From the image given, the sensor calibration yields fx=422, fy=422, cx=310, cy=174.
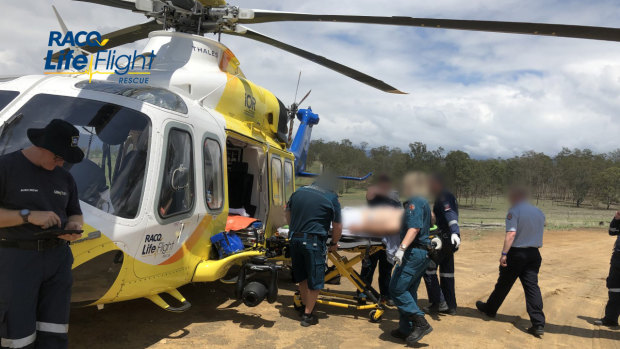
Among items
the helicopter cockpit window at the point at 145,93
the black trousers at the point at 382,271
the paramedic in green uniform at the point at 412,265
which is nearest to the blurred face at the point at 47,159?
the helicopter cockpit window at the point at 145,93

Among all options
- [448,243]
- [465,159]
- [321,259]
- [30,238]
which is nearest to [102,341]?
[30,238]

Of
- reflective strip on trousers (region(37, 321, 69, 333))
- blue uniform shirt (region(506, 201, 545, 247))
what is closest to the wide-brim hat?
reflective strip on trousers (region(37, 321, 69, 333))

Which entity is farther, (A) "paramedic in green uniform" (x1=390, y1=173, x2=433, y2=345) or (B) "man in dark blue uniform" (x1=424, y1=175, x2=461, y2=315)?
(B) "man in dark blue uniform" (x1=424, y1=175, x2=461, y2=315)

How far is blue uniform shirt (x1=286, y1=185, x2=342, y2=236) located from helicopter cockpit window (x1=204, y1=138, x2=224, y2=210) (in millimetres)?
885

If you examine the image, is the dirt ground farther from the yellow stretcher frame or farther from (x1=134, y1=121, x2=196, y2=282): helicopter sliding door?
(x1=134, y1=121, x2=196, y2=282): helicopter sliding door

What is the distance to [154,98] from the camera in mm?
4195

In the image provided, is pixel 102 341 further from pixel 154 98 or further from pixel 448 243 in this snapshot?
pixel 448 243

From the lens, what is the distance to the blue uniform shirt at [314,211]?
4.89m

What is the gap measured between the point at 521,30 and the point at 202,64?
4017 mm

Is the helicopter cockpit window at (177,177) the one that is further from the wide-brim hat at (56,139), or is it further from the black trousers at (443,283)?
the black trousers at (443,283)

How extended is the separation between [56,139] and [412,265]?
3.53m

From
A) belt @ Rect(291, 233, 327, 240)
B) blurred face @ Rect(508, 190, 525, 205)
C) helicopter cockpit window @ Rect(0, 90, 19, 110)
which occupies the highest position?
helicopter cockpit window @ Rect(0, 90, 19, 110)

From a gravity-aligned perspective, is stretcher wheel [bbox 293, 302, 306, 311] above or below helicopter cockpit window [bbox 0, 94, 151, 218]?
below

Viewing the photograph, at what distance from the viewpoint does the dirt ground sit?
426cm
